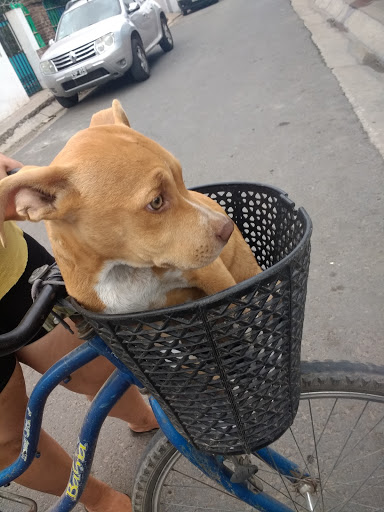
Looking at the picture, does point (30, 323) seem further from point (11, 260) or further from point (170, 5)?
point (170, 5)

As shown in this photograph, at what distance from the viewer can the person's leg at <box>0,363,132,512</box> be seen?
1.87 m

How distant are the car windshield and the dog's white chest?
1087 cm

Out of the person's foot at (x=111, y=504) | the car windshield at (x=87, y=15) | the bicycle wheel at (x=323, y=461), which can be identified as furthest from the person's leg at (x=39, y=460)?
the car windshield at (x=87, y=15)

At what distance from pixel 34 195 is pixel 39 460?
1.35 m

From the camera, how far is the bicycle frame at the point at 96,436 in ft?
4.70

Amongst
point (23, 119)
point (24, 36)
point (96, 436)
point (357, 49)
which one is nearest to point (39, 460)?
point (96, 436)

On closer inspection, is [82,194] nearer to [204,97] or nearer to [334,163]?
[334,163]

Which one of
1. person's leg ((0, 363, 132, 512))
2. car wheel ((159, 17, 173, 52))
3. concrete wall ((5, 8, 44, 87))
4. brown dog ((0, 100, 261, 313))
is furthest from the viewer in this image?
concrete wall ((5, 8, 44, 87))

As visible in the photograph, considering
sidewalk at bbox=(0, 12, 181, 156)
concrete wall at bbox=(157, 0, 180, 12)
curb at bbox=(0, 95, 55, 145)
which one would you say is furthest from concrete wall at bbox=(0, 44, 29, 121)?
concrete wall at bbox=(157, 0, 180, 12)

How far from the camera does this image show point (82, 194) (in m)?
1.21

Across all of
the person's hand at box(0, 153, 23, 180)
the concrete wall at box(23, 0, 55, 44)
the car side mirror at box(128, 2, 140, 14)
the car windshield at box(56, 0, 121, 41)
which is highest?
the concrete wall at box(23, 0, 55, 44)

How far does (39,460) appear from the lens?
6.40ft

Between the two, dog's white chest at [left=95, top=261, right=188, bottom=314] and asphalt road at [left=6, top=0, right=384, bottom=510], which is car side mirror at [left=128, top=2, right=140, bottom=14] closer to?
asphalt road at [left=6, top=0, right=384, bottom=510]

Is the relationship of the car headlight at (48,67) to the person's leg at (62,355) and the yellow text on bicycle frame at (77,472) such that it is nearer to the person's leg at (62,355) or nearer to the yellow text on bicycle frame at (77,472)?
the person's leg at (62,355)
